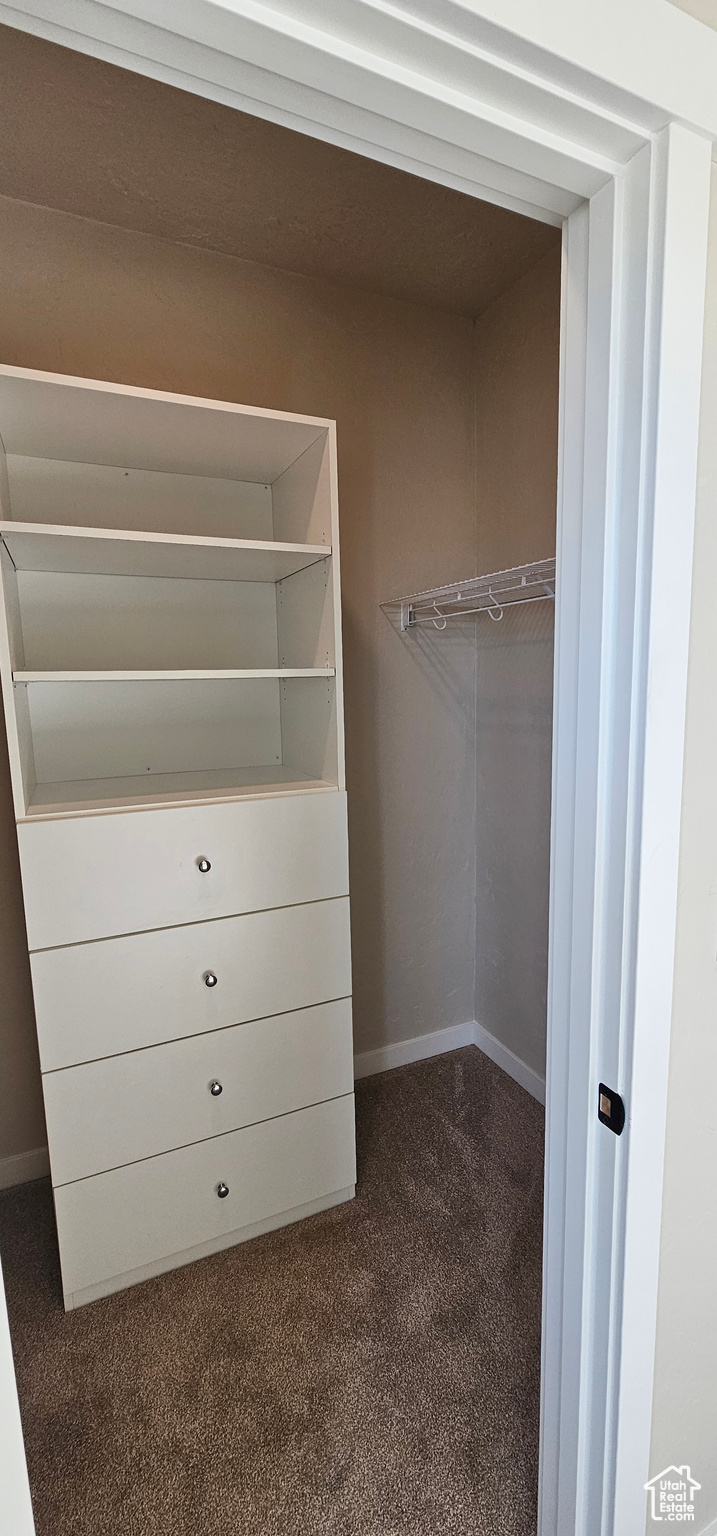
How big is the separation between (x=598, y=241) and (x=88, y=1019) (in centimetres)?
155

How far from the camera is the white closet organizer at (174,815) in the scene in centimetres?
145

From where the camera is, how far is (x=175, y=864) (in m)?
1.51

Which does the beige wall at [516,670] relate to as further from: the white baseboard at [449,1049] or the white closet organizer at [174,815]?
the white closet organizer at [174,815]

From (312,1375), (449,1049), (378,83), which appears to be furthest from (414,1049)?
(378,83)

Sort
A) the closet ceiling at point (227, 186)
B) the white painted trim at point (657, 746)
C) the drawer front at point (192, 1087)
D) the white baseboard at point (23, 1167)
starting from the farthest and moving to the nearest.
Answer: the white baseboard at point (23, 1167)
the drawer front at point (192, 1087)
the closet ceiling at point (227, 186)
the white painted trim at point (657, 746)

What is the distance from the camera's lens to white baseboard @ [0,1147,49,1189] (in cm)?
192

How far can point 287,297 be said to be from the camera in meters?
1.99

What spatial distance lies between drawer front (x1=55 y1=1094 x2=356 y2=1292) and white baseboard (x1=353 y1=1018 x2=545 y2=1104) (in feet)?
1.90

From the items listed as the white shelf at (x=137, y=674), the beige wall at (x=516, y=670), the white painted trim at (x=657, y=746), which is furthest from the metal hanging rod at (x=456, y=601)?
the white painted trim at (x=657, y=746)

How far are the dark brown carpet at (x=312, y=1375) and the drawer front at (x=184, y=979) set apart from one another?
1.96ft

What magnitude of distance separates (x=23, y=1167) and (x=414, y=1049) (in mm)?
1269

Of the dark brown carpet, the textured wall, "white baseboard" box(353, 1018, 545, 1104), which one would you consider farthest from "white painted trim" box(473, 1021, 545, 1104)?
the dark brown carpet

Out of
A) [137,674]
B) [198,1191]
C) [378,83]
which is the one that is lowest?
[198,1191]

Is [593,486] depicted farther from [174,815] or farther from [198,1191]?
[198,1191]
